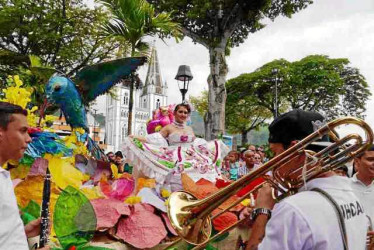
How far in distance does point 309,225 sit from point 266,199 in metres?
0.39

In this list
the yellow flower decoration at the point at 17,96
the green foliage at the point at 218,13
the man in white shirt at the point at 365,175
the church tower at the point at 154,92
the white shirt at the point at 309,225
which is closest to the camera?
the white shirt at the point at 309,225

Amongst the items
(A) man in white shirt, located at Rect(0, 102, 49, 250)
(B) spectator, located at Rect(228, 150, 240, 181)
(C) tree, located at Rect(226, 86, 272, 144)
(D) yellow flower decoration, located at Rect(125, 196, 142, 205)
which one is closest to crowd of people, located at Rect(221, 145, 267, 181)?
(B) spectator, located at Rect(228, 150, 240, 181)

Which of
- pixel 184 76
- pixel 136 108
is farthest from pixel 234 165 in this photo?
pixel 136 108

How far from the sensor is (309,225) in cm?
125

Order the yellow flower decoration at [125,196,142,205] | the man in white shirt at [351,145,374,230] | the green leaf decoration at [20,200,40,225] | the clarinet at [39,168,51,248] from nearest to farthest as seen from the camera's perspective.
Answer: the clarinet at [39,168,51,248]
the green leaf decoration at [20,200,40,225]
the yellow flower decoration at [125,196,142,205]
the man in white shirt at [351,145,374,230]

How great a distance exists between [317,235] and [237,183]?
49 cm

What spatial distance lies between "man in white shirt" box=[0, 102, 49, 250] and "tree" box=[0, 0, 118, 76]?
1418 cm

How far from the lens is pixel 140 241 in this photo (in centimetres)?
264

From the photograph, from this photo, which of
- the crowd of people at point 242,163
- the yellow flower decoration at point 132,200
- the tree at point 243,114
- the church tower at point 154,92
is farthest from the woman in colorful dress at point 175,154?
the church tower at point 154,92

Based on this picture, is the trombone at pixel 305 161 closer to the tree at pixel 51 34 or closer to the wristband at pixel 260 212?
the wristband at pixel 260 212

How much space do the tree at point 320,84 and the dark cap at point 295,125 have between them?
3081 centimetres

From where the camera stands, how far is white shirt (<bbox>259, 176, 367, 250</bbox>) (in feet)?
4.11

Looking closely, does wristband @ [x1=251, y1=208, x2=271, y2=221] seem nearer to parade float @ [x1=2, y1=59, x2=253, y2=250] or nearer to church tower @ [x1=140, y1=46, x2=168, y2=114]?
parade float @ [x1=2, y1=59, x2=253, y2=250]

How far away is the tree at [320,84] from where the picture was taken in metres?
31.5
